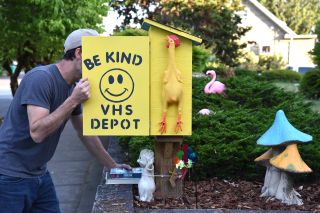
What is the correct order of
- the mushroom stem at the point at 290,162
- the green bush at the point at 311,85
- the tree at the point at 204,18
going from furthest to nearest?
1. the tree at the point at 204,18
2. the green bush at the point at 311,85
3. the mushroom stem at the point at 290,162

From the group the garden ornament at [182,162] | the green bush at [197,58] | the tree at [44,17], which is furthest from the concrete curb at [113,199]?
the green bush at [197,58]

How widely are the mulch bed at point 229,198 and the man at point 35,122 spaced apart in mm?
1665

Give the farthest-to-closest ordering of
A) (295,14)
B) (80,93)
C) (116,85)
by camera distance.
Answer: (295,14), (116,85), (80,93)

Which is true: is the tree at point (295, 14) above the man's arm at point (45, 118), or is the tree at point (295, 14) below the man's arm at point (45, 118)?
above

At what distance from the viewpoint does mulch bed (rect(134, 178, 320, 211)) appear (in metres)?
4.33

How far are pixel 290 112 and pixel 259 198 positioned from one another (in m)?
2.52

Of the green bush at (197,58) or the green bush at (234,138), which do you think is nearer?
the green bush at (234,138)

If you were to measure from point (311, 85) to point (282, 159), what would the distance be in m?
9.56

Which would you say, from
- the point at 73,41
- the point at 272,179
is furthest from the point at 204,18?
the point at 73,41

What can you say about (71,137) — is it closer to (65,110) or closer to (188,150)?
(188,150)

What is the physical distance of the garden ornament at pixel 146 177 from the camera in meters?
4.27

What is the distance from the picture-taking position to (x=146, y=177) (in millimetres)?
4332

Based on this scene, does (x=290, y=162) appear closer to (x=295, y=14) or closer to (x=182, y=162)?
(x=182, y=162)

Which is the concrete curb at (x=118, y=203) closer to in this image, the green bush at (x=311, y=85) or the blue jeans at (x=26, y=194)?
the blue jeans at (x=26, y=194)
